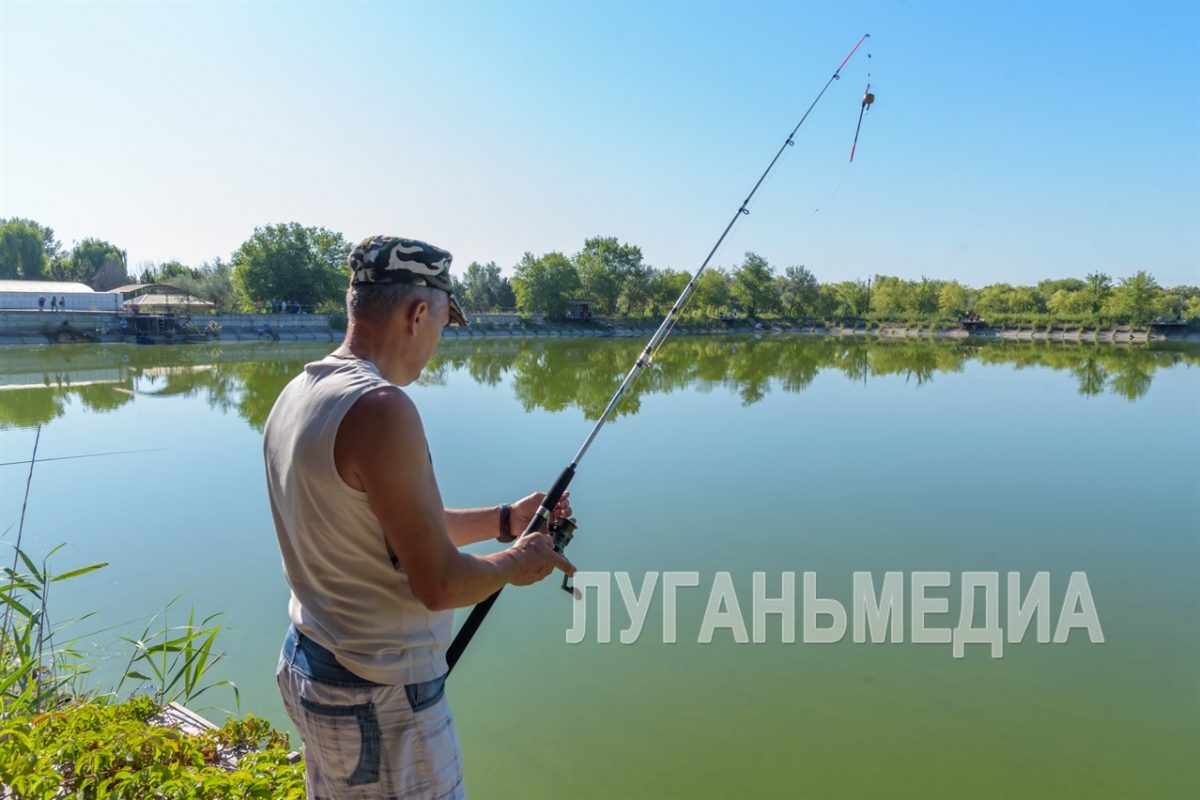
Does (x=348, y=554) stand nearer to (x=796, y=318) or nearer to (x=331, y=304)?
(x=331, y=304)

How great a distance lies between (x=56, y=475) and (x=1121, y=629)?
10170mm

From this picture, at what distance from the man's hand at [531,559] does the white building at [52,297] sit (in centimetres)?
3668

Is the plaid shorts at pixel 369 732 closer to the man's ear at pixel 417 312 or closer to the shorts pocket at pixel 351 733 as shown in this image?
the shorts pocket at pixel 351 733

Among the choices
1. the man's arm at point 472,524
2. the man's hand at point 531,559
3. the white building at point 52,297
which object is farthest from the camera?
the white building at point 52,297

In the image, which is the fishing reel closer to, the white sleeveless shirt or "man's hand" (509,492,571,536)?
"man's hand" (509,492,571,536)

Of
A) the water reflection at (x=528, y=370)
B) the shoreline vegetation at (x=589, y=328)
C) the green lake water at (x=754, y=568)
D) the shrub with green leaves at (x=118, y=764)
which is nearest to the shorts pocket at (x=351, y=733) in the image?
the shrub with green leaves at (x=118, y=764)

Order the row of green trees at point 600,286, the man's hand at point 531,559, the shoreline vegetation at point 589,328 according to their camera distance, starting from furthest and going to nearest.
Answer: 1. the row of green trees at point 600,286
2. the shoreline vegetation at point 589,328
3. the man's hand at point 531,559

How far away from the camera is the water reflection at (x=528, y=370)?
595 inches

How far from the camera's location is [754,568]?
555cm

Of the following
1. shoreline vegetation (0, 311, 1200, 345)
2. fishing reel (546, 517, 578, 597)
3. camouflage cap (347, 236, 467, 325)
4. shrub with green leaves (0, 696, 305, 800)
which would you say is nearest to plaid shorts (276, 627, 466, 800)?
fishing reel (546, 517, 578, 597)

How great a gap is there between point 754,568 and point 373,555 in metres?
4.75

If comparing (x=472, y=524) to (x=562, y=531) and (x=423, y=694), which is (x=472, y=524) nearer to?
(x=562, y=531)

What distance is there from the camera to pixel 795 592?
16.9ft

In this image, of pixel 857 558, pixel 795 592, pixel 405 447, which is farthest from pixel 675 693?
pixel 405 447
